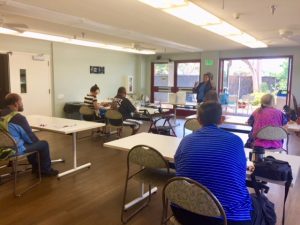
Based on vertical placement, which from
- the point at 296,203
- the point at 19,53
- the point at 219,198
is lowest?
the point at 296,203

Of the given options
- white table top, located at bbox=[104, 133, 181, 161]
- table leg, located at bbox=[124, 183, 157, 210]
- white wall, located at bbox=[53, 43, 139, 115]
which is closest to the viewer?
white table top, located at bbox=[104, 133, 181, 161]

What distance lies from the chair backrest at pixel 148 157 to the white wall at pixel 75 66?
5.55m

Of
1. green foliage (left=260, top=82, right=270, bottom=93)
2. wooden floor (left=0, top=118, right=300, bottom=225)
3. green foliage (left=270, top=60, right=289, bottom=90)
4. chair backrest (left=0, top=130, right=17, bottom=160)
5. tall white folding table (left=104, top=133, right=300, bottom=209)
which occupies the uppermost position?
green foliage (left=270, top=60, right=289, bottom=90)

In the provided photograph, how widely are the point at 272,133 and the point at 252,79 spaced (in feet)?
21.6

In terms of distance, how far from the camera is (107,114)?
565 centimetres

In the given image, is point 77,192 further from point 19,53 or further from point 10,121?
point 19,53

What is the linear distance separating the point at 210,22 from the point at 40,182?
346cm

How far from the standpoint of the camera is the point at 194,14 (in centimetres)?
372

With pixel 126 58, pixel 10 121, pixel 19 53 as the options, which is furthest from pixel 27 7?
pixel 126 58

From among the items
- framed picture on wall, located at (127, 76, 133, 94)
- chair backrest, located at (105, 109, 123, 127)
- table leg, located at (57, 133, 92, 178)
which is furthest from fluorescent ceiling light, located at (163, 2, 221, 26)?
framed picture on wall, located at (127, 76, 133, 94)

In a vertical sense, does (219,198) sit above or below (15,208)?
above

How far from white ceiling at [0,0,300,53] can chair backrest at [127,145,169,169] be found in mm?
2185

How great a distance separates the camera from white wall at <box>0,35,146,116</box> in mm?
7024

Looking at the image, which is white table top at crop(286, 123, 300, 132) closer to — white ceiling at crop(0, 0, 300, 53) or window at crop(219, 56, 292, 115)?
white ceiling at crop(0, 0, 300, 53)
